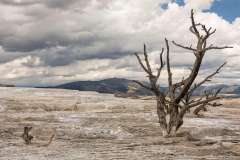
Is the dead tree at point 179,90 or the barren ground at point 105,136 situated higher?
the dead tree at point 179,90

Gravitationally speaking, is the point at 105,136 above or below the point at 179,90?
below

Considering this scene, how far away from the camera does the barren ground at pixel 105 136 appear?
12.8m

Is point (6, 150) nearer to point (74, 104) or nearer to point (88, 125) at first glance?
point (88, 125)

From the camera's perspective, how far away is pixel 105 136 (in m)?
20.4

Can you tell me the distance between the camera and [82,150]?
44.7ft

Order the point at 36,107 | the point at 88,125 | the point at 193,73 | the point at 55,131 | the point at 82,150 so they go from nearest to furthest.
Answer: the point at 82,150 < the point at 193,73 < the point at 55,131 < the point at 88,125 < the point at 36,107

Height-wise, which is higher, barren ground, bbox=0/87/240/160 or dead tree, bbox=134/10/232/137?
dead tree, bbox=134/10/232/137

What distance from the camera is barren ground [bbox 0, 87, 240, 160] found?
12765 millimetres

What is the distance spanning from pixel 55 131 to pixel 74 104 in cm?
1814

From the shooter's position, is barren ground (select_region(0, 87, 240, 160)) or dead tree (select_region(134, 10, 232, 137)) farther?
dead tree (select_region(134, 10, 232, 137))

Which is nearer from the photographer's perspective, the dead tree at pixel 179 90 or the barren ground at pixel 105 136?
the barren ground at pixel 105 136

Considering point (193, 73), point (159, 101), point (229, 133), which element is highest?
point (193, 73)

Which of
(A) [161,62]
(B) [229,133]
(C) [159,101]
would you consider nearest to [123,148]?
(C) [159,101]

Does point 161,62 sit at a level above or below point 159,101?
above
